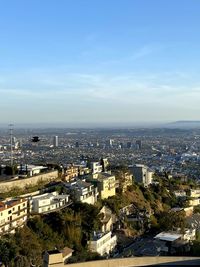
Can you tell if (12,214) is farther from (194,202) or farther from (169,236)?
(194,202)

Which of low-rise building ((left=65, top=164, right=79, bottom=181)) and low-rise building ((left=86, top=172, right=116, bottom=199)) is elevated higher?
low-rise building ((left=65, top=164, right=79, bottom=181))

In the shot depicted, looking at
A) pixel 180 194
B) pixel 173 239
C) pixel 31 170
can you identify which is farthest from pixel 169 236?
pixel 180 194

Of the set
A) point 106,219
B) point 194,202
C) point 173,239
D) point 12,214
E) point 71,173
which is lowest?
point 194,202

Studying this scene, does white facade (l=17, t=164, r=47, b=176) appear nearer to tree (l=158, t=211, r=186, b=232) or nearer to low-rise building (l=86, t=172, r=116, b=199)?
low-rise building (l=86, t=172, r=116, b=199)

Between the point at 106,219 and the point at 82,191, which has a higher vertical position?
the point at 82,191

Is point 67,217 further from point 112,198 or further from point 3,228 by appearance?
point 112,198

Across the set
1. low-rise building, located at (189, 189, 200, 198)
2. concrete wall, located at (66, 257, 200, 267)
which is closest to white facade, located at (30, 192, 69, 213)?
concrete wall, located at (66, 257, 200, 267)
